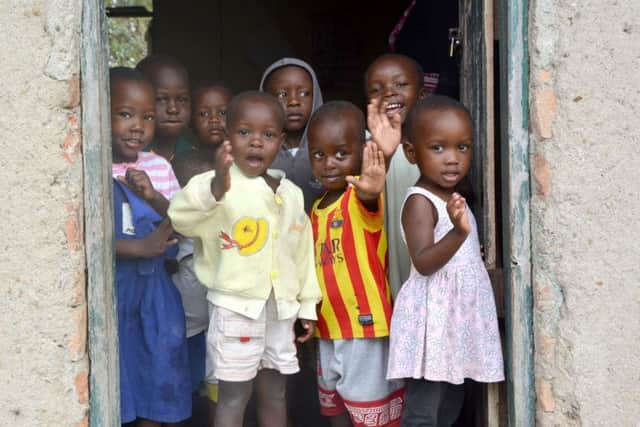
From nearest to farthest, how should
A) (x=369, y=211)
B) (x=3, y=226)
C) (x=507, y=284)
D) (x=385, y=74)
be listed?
(x=3, y=226), (x=507, y=284), (x=369, y=211), (x=385, y=74)

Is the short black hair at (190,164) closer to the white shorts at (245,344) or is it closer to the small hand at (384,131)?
the white shorts at (245,344)

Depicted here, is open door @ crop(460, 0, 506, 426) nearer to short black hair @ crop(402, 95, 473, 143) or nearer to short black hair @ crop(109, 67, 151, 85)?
short black hair @ crop(402, 95, 473, 143)

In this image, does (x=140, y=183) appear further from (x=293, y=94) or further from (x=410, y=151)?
(x=410, y=151)

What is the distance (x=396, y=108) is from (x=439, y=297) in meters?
0.98

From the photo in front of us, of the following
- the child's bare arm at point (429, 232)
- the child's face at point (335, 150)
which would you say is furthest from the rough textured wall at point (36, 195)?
the child's bare arm at point (429, 232)

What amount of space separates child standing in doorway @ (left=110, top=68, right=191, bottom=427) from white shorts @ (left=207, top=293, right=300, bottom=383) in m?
0.19

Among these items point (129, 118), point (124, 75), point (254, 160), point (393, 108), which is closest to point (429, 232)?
point (254, 160)

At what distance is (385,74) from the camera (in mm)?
3678

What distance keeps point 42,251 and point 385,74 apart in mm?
1637

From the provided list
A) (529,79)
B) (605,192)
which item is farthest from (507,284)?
(529,79)

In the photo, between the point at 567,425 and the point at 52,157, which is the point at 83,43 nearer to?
the point at 52,157

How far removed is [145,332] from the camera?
3.31m

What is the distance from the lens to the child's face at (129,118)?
3.46 meters

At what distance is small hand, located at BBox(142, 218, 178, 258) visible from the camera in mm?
3248
